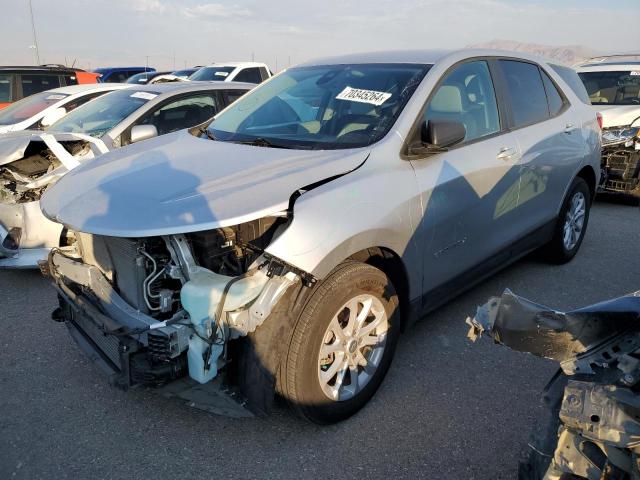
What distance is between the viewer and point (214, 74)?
12492 mm

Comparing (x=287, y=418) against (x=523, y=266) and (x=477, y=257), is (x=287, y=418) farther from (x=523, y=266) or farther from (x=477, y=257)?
(x=523, y=266)

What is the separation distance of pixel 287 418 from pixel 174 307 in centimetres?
87

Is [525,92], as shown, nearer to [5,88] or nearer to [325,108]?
[325,108]

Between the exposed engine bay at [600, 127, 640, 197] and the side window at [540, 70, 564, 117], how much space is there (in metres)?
3.41

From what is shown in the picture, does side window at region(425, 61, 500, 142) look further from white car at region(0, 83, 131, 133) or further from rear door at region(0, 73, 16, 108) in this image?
rear door at region(0, 73, 16, 108)

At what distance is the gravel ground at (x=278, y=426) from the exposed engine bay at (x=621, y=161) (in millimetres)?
4841

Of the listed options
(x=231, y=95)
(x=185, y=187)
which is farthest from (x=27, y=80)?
(x=185, y=187)

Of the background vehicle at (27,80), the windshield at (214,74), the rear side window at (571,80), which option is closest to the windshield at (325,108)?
the rear side window at (571,80)

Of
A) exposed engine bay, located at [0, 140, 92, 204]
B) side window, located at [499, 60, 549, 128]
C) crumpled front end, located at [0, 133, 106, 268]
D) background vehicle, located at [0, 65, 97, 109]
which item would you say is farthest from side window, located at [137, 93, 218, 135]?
background vehicle, located at [0, 65, 97, 109]

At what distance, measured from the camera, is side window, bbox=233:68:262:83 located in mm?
12251

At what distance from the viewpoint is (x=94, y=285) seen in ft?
9.03

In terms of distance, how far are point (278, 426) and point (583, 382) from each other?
1.66 meters

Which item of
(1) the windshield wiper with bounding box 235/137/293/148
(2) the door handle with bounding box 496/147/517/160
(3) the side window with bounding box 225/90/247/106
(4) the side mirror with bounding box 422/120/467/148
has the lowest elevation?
(3) the side window with bounding box 225/90/247/106

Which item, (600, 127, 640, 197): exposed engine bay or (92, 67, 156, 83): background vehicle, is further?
(92, 67, 156, 83): background vehicle
